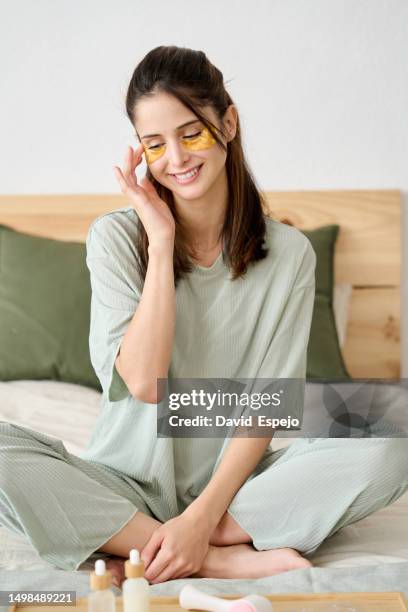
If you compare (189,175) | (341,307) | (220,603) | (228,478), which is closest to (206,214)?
(189,175)

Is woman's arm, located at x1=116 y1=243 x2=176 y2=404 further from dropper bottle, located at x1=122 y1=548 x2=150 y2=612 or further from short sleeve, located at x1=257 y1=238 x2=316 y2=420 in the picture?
dropper bottle, located at x1=122 y1=548 x2=150 y2=612

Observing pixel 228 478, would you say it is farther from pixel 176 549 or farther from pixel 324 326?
pixel 324 326

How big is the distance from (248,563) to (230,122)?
783mm

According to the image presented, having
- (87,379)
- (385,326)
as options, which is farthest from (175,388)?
(385,326)

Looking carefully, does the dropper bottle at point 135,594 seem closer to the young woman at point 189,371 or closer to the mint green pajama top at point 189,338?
the young woman at point 189,371

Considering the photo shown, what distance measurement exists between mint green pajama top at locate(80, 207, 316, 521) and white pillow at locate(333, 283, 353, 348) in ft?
3.37

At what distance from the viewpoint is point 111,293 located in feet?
5.30

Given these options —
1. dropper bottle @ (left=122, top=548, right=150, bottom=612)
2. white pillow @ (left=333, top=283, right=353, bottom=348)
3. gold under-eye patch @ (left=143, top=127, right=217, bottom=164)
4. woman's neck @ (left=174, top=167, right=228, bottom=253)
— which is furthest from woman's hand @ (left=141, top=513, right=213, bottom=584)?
white pillow @ (left=333, top=283, right=353, bottom=348)

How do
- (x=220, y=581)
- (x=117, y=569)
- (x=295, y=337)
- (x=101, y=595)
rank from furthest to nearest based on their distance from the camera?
1. (x=295, y=337)
2. (x=117, y=569)
3. (x=220, y=581)
4. (x=101, y=595)

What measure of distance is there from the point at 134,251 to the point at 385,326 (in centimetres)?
135

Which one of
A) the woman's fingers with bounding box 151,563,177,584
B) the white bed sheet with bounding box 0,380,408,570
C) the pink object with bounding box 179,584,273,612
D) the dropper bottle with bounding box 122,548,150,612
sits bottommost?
the white bed sheet with bounding box 0,380,408,570

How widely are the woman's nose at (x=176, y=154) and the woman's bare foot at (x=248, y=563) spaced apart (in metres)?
0.66

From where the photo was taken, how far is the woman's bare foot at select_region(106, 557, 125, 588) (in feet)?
4.56

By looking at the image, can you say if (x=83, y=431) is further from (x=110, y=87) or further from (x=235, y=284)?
(x=110, y=87)
